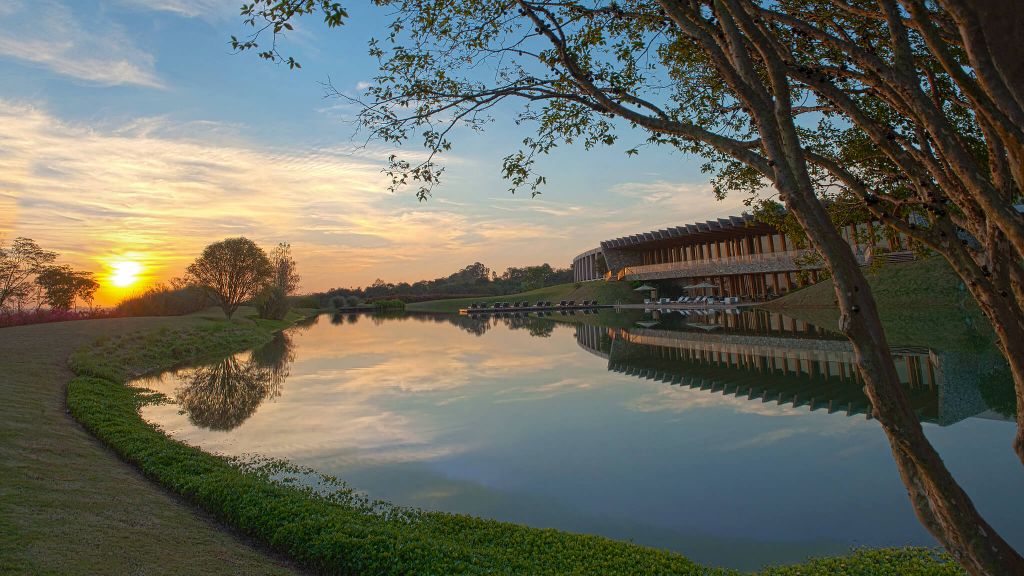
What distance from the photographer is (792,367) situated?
15633 millimetres

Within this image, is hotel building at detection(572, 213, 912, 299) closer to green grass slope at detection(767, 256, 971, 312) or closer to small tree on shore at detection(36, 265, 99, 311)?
green grass slope at detection(767, 256, 971, 312)

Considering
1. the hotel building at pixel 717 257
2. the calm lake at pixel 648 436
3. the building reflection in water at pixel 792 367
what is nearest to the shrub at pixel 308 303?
the hotel building at pixel 717 257

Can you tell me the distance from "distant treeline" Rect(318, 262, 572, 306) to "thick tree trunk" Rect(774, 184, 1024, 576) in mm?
95782

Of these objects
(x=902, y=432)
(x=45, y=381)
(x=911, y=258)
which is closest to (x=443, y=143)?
(x=902, y=432)

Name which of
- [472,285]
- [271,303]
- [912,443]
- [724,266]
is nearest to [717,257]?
[724,266]

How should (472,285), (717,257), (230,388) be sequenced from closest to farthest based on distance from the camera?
(230,388) → (717,257) → (472,285)

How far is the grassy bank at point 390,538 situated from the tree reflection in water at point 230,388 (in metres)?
3.76

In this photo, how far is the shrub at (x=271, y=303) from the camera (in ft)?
153

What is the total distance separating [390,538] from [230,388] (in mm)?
13094

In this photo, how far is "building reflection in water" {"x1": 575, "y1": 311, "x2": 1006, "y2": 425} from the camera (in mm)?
11398

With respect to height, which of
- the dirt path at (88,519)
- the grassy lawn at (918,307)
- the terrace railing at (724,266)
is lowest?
the dirt path at (88,519)

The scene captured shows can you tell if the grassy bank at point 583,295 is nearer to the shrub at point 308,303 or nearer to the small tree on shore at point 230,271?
the shrub at point 308,303

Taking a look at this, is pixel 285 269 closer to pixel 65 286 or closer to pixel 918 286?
pixel 65 286

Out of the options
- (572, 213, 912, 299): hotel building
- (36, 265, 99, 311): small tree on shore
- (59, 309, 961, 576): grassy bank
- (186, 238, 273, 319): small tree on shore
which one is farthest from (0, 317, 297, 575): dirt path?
(36, 265, 99, 311): small tree on shore
